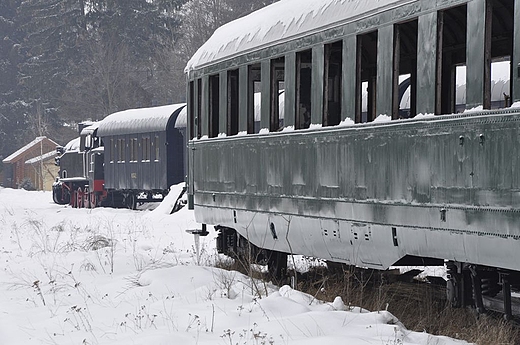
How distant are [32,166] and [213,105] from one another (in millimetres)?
63621

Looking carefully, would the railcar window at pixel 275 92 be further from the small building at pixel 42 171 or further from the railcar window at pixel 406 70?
the small building at pixel 42 171

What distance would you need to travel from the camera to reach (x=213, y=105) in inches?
530

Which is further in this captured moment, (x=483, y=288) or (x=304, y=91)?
(x=304, y=91)

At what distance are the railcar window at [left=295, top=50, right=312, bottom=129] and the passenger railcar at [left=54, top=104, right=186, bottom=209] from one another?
Answer: 790 inches

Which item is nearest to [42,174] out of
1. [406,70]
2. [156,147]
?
[156,147]

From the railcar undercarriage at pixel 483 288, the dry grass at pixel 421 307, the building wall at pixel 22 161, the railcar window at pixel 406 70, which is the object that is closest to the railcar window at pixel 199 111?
the dry grass at pixel 421 307

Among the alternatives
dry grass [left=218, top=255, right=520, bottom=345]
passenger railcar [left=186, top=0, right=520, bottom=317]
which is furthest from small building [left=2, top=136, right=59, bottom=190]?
dry grass [left=218, top=255, right=520, bottom=345]

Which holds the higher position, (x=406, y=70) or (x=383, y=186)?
(x=406, y=70)

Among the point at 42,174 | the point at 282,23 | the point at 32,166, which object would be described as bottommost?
the point at 42,174

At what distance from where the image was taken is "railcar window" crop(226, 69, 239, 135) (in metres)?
12.6

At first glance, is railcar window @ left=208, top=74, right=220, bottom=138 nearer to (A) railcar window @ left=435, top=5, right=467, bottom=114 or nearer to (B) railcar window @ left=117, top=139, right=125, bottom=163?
(A) railcar window @ left=435, top=5, right=467, bottom=114

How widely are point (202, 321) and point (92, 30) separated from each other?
6001 cm

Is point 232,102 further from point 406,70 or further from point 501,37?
point 501,37

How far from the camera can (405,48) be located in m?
10.7
